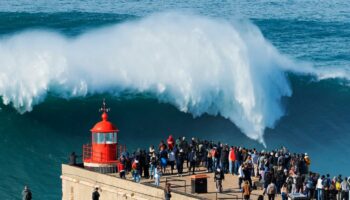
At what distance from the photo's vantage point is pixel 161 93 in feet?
196

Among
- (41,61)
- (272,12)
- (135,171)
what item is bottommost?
(135,171)

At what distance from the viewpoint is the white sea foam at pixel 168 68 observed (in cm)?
5859

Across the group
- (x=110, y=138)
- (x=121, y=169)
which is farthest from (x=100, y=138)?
(x=121, y=169)

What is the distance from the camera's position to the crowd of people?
39.8m

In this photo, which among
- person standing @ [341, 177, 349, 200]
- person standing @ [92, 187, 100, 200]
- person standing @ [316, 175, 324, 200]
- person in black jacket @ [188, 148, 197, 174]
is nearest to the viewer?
person standing @ [341, 177, 349, 200]

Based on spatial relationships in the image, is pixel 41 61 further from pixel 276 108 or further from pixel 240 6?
pixel 240 6

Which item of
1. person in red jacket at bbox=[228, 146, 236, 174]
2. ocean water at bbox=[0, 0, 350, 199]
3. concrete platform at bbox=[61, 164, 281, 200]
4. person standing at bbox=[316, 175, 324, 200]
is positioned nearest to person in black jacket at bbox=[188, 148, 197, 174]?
concrete platform at bbox=[61, 164, 281, 200]

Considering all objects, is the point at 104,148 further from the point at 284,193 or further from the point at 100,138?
the point at 284,193

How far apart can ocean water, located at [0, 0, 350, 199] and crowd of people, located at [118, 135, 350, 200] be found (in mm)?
5157

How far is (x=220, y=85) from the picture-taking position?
198ft

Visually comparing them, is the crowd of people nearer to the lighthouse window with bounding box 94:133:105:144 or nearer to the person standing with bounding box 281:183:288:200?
the person standing with bounding box 281:183:288:200

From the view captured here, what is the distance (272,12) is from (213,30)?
107 feet

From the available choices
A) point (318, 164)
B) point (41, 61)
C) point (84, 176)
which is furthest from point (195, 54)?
point (84, 176)

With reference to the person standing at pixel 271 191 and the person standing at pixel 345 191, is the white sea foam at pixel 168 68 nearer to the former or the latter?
the person standing at pixel 271 191
